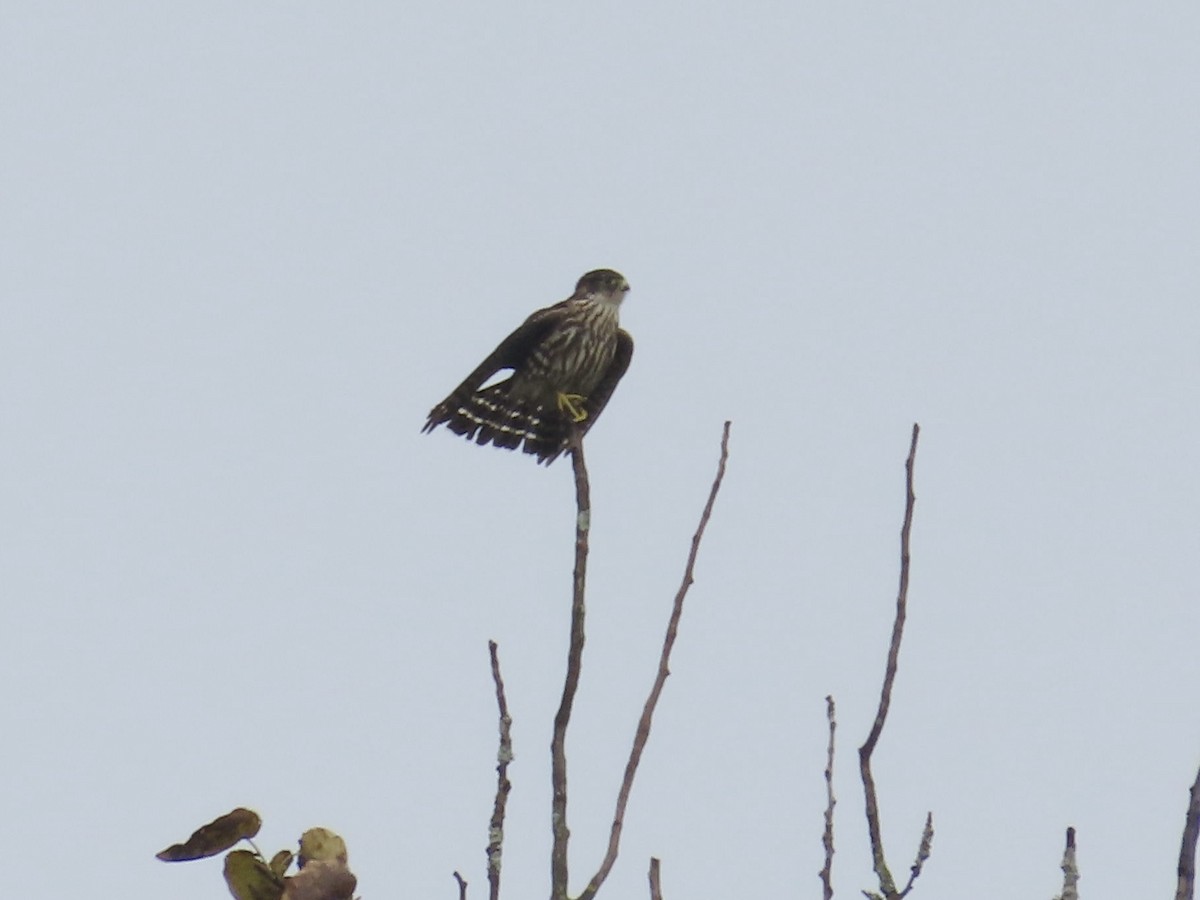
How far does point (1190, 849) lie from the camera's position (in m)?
2.14

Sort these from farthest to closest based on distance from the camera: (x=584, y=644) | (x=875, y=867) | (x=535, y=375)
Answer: (x=535, y=375) → (x=584, y=644) → (x=875, y=867)

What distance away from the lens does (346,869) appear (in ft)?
6.10

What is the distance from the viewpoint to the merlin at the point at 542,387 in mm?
7137

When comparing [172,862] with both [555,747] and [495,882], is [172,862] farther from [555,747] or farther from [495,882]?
[555,747]

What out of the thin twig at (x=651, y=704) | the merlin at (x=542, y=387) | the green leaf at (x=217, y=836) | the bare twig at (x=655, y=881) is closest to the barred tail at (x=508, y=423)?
the merlin at (x=542, y=387)

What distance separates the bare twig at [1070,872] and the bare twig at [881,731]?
226 millimetres

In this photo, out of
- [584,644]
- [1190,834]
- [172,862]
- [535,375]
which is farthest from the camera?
[535,375]

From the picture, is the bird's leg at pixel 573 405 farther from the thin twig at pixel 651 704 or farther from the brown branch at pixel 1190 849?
the brown branch at pixel 1190 849

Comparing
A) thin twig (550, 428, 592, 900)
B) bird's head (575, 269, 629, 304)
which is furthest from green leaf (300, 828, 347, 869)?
bird's head (575, 269, 629, 304)

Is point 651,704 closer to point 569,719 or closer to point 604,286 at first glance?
point 569,719

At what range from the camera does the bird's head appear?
7.56m

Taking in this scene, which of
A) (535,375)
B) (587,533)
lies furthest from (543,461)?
(587,533)

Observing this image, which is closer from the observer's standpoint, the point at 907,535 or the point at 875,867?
the point at 875,867

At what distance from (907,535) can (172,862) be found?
120 cm
